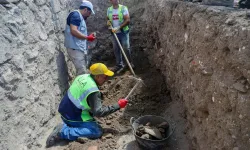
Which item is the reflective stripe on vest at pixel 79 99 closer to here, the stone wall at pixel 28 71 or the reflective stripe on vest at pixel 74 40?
the stone wall at pixel 28 71

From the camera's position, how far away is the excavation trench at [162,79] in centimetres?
201

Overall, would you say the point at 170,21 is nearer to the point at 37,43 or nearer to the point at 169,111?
the point at 169,111

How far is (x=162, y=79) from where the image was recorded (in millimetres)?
4953

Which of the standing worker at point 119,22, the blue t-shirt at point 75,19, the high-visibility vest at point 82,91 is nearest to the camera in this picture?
the high-visibility vest at point 82,91

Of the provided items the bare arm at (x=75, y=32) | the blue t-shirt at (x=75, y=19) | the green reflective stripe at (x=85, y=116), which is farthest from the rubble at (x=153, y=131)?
the blue t-shirt at (x=75, y=19)

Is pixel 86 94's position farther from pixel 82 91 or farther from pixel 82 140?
pixel 82 140

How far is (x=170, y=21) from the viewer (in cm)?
412

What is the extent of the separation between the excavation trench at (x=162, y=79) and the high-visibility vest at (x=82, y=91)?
562mm

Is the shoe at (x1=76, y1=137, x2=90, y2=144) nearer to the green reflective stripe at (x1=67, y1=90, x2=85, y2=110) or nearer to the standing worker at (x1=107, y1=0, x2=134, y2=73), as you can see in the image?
the green reflective stripe at (x1=67, y1=90, x2=85, y2=110)

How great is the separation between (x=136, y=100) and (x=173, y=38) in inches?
59.3

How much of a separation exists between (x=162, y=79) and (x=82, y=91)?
2180 millimetres

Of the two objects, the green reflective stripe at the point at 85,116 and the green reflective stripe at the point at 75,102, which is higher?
the green reflective stripe at the point at 75,102

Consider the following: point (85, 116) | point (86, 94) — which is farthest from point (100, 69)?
point (85, 116)

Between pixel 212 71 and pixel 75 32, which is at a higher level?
pixel 75 32
